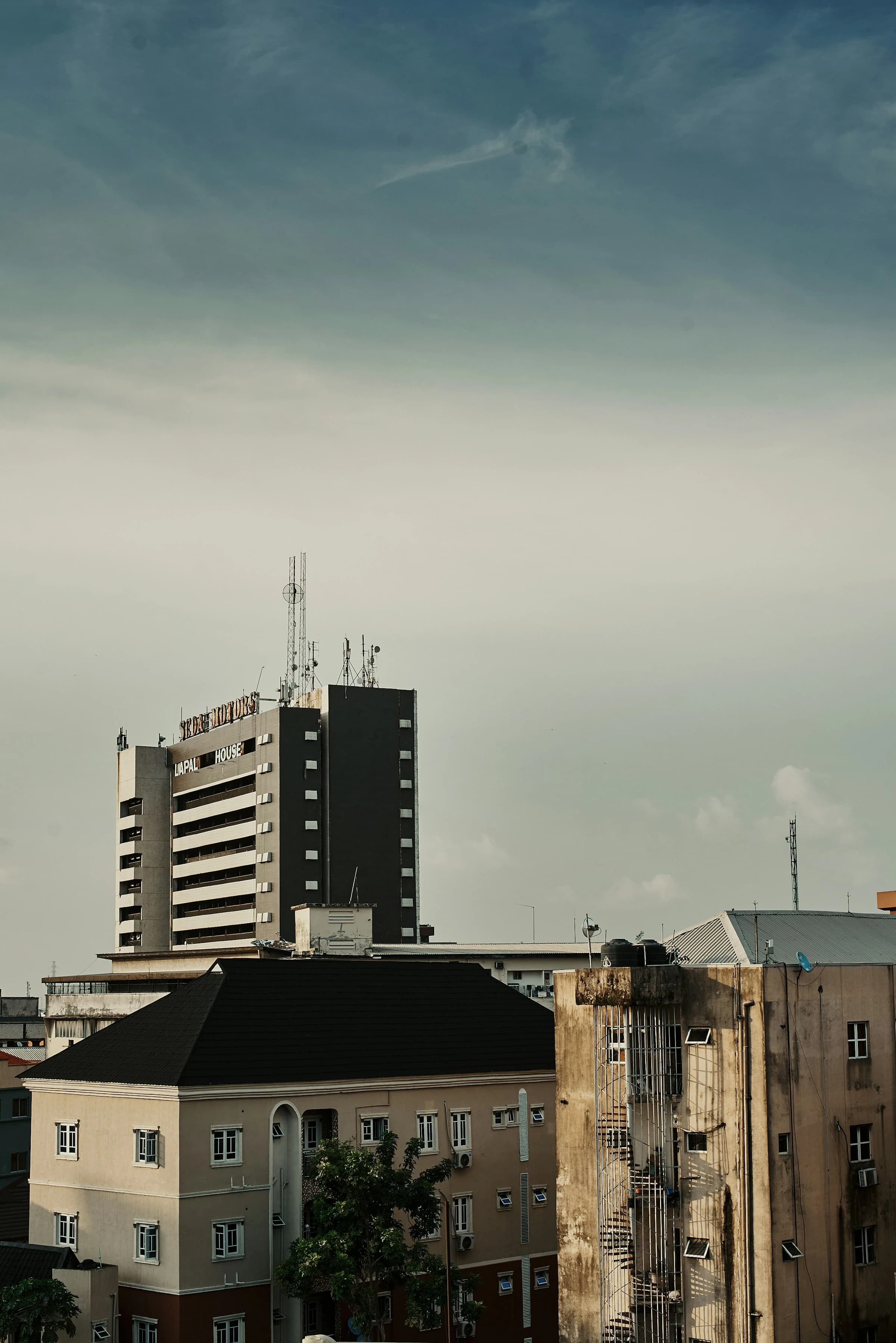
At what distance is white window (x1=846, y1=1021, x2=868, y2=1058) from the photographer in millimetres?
52875

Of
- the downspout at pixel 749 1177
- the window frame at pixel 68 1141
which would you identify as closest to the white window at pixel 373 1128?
the window frame at pixel 68 1141

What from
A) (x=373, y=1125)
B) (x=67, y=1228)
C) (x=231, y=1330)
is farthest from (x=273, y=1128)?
(x=67, y=1228)

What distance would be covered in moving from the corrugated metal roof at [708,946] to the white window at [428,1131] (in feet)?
52.9

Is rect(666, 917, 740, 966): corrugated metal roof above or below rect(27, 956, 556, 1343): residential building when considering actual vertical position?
above

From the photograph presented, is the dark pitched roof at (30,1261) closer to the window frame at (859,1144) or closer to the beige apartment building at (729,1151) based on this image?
the beige apartment building at (729,1151)

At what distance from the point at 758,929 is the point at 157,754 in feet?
379

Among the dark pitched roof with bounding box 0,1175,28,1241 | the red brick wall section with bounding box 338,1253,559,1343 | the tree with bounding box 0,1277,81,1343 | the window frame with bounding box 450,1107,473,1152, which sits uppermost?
the window frame with bounding box 450,1107,473,1152

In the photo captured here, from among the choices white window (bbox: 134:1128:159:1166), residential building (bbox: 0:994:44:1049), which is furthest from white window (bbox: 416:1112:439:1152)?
residential building (bbox: 0:994:44:1049)

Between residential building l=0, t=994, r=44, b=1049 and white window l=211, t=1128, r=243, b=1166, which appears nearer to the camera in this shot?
white window l=211, t=1128, r=243, b=1166

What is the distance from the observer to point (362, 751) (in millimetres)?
142750

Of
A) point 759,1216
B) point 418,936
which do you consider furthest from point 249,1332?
point 418,936

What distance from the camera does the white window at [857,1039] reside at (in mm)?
52875

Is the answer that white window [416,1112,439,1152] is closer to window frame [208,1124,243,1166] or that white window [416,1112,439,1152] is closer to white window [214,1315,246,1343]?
window frame [208,1124,243,1166]

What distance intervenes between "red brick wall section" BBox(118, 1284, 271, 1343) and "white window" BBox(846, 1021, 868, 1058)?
26346 millimetres
